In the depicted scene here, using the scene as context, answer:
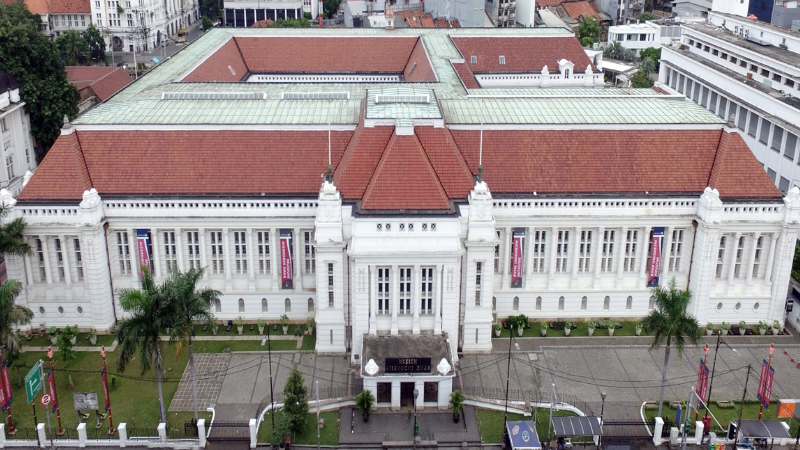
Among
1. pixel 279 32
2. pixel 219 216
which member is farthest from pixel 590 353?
pixel 279 32

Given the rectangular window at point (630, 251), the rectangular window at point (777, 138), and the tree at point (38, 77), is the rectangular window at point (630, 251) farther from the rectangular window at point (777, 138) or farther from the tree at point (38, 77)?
the tree at point (38, 77)

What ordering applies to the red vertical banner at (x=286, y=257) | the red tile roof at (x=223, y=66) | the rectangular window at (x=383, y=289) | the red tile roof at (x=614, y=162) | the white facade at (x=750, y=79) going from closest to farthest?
1. the rectangular window at (x=383, y=289)
2. the red vertical banner at (x=286, y=257)
3. the red tile roof at (x=614, y=162)
4. the white facade at (x=750, y=79)
5. the red tile roof at (x=223, y=66)

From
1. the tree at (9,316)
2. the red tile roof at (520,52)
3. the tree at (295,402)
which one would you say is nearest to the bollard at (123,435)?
the tree at (9,316)

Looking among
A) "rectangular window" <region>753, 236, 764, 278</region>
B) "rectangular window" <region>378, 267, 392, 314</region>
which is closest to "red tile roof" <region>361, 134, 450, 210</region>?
"rectangular window" <region>378, 267, 392, 314</region>

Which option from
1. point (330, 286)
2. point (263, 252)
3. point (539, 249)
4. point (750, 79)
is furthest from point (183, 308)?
point (750, 79)

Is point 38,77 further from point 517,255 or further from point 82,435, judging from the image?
point 517,255

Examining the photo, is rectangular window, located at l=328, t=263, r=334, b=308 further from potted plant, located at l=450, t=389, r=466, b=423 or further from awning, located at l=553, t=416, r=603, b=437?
awning, located at l=553, t=416, r=603, b=437
